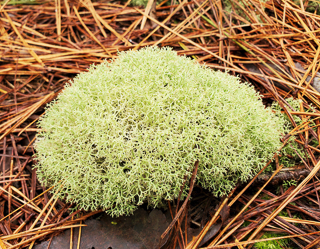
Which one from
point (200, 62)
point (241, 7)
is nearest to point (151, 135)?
point (200, 62)

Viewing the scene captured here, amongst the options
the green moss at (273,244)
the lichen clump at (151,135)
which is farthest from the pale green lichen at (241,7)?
the green moss at (273,244)

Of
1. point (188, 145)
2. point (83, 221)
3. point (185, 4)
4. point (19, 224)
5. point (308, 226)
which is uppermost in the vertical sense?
point (185, 4)

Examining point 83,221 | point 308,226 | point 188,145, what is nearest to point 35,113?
point 83,221

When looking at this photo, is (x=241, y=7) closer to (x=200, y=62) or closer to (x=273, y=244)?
(x=200, y=62)

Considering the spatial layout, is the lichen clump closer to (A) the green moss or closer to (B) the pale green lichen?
(A) the green moss

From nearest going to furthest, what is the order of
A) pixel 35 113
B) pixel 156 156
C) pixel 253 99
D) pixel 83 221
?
pixel 156 156, pixel 83 221, pixel 253 99, pixel 35 113

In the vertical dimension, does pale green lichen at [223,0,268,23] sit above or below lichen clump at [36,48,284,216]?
above

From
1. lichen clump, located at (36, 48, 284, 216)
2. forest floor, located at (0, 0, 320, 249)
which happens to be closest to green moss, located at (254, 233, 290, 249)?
forest floor, located at (0, 0, 320, 249)

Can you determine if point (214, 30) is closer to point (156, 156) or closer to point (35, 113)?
point (156, 156)

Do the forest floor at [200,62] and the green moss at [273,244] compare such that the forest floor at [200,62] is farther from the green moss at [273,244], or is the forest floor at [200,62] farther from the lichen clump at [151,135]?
the lichen clump at [151,135]
